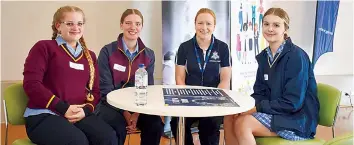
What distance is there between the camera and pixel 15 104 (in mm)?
2182

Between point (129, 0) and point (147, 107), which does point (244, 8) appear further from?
point (147, 107)

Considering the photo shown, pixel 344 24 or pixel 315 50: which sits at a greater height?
pixel 344 24

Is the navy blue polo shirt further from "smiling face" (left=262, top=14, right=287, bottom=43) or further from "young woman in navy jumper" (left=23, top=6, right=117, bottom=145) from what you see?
"young woman in navy jumper" (left=23, top=6, right=117, bottom=145)

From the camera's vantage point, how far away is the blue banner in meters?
5.03

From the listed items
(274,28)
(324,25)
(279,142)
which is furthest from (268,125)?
(324,25)

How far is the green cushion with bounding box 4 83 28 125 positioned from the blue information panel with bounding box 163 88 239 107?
0.87 m

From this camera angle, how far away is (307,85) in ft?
7.30

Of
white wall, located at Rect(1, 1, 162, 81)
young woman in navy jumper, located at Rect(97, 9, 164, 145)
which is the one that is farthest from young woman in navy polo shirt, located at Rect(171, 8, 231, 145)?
white wall, located at Rect(1, 1, 162, 81)

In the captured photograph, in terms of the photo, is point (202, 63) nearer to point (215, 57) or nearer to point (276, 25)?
point (215, 57)

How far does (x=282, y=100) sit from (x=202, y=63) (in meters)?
0.84

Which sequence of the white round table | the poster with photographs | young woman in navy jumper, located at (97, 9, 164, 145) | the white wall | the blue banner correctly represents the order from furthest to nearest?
the blue banner → the poster with photographs → the white wall → young woman in navy jumper, located at (97, 9, 164, 145) → the white round table

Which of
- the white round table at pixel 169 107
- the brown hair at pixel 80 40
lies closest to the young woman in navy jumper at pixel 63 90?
the brown hair at pixel 80 40

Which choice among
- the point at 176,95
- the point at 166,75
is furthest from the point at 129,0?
the point at 176,95

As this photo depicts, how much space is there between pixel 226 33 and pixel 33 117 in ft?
8.79
